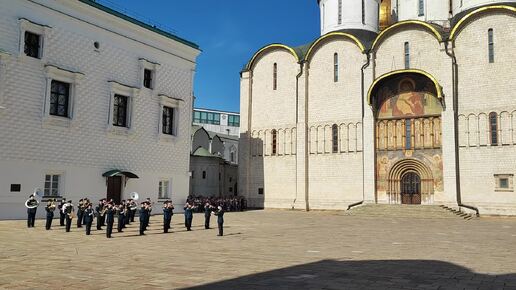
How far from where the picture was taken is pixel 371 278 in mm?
8234

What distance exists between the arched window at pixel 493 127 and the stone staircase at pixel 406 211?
5.09m

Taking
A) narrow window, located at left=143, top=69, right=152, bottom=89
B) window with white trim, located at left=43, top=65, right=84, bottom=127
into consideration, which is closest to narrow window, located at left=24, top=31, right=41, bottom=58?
window with white trim, located at left=43, top=65, right=84, bottom=127

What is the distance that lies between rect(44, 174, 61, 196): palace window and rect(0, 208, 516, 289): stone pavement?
736cm

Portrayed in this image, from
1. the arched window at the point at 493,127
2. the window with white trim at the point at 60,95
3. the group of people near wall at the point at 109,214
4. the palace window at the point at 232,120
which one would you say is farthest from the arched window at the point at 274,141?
the palace window at the point at 232,120

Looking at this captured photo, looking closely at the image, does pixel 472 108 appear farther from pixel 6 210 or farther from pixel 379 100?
pixel 6 210

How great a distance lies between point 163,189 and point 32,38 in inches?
471

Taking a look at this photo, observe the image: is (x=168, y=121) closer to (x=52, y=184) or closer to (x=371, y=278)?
(x=52, y=184)

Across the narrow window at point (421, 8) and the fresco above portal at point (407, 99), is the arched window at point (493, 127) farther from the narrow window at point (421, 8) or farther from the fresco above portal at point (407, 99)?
the narrow window at point (421, 8)

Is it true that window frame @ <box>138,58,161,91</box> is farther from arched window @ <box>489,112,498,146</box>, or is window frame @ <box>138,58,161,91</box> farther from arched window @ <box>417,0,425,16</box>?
arched window @ <box>417,0,425,16</box>

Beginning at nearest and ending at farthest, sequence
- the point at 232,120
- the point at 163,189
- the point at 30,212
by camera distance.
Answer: the point at 30,212
the point at 163,189
the point at 232,120

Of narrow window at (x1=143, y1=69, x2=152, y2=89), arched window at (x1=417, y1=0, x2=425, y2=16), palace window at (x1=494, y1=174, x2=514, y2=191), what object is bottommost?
palace window at (x1=494, y1=174, x2=514, y2=191)

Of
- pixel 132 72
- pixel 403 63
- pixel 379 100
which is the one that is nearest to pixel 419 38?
pixel 403 63

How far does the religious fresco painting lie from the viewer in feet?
106

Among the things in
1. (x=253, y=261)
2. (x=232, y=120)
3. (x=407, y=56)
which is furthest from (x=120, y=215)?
(x=232, y=120)
